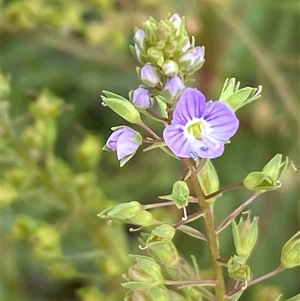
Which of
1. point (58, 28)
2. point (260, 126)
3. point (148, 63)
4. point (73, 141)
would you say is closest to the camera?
Answer: point (148, 63)

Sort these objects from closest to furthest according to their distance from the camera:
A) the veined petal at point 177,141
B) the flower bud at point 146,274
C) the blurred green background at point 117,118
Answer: the veined petal at point 177,141 < the flower bud at point 146,274 < the blurred green background at point 117,118

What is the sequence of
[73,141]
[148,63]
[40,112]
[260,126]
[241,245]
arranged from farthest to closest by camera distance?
[73,141] < [260,126] < [40,112] < [241,245] < [148,63]

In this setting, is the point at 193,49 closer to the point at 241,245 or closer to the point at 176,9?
the point at 241,245

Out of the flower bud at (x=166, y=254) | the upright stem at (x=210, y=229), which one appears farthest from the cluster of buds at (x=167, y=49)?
the flower bud at (x=166, y=254)

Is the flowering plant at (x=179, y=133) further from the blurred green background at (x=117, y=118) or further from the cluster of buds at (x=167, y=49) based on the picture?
the blurred green background at (x=117, y=118)

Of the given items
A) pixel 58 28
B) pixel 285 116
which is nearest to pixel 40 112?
pixel 58 28

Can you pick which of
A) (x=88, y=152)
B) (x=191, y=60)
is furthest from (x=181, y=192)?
(x=88, y=152)
